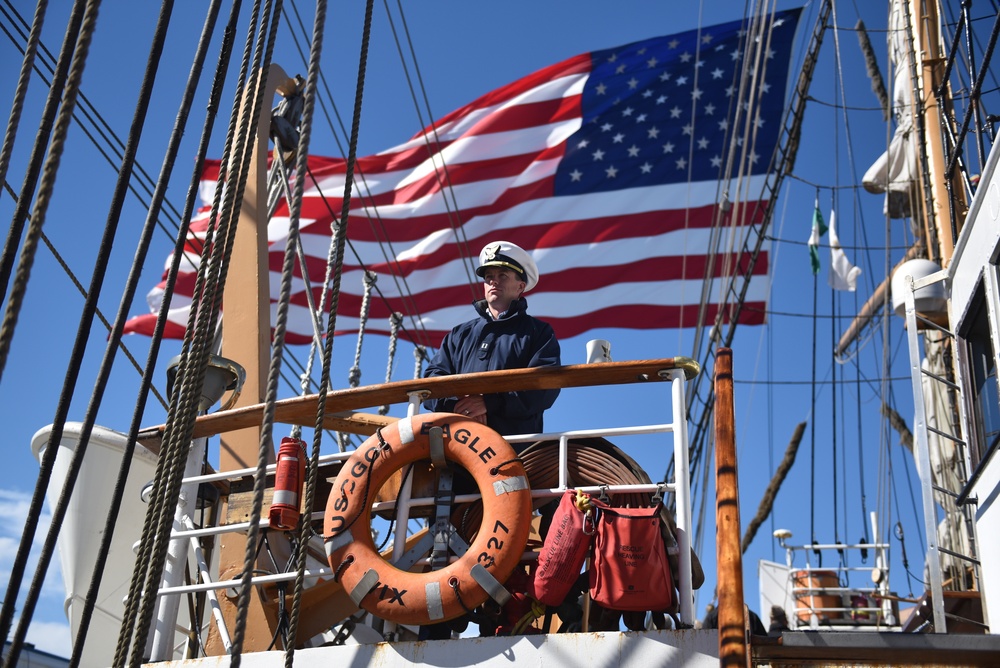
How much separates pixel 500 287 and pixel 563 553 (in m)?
1.58

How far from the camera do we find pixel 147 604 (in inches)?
121

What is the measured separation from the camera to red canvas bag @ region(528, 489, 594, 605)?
3742 millimetres

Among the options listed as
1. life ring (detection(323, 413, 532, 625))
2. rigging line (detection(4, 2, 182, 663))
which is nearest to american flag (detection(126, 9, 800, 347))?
life ring (detection(323, 413, 532, 625))

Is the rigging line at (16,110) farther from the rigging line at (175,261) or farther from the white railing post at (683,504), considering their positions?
the white railing post at (683,504)

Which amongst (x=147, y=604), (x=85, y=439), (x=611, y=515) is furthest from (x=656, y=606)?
(x=85, y=439)

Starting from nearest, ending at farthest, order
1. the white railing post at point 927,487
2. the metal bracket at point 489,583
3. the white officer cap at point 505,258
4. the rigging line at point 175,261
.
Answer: the rigging line at point 175,261, the metal bracket at point 489,583, the white railing post at point 927,487, the white officer cap at point 505,258

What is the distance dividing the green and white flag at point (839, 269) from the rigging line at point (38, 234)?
16.9 metres

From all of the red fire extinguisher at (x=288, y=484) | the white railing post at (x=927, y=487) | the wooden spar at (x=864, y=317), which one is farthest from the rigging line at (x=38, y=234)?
the wooden spar at (x=864, y=317)

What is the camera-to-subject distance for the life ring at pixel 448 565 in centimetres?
384

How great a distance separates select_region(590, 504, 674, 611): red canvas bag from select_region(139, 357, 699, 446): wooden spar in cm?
62

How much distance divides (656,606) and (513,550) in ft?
1.81

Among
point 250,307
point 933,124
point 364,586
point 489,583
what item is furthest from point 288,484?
point 933,124

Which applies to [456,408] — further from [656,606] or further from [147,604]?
[147,604]

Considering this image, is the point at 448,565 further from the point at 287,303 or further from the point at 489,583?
the point at 287,303
